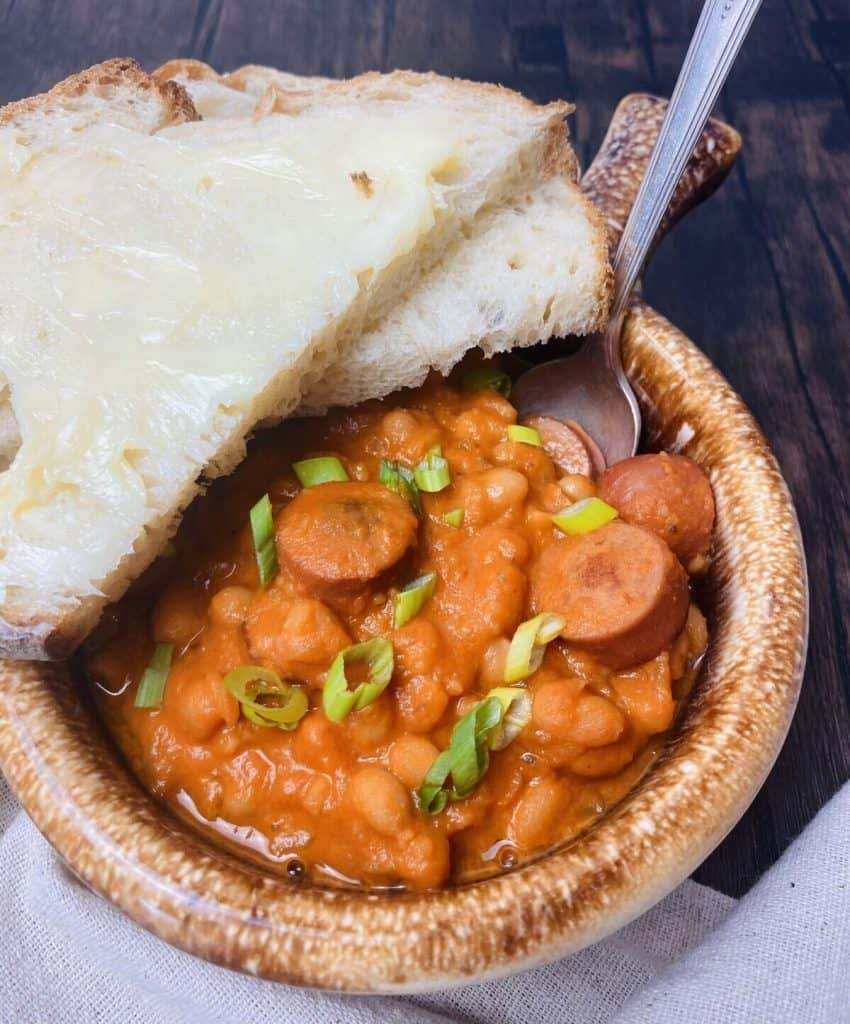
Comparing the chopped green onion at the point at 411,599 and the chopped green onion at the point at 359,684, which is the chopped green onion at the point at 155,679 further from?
the chopped green onion at the point at 411,599

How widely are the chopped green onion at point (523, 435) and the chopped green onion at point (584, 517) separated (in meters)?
0.22

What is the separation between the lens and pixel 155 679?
1.99 m

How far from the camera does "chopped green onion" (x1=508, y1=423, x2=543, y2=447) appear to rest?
87.2 inches

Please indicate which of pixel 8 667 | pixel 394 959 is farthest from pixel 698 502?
pixel 8 667

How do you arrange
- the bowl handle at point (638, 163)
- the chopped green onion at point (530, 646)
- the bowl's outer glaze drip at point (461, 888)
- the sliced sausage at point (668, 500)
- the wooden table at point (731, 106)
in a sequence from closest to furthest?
the bowl's outer glaze drip at point (461, 888), the chopped green onion at point (530, 646), the sliced sausage at point (668, 500), the bowl handle at point (638, 163), the wooden table at point (731, 106)

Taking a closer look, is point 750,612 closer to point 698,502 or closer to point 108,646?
point 698,502

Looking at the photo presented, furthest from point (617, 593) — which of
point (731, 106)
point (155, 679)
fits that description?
point (731, 106)

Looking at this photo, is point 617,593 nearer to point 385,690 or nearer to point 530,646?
point 530,646

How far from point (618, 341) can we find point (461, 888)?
1.36 metres

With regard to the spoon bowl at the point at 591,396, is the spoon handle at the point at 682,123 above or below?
above

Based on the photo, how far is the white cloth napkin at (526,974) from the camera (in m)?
1.77

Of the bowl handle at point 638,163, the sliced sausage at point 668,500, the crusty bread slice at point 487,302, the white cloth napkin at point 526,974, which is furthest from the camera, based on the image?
the bowl handle at point 638,163

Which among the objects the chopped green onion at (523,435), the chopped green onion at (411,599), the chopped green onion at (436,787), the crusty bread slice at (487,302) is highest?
the crusty bread slice at (487,302)

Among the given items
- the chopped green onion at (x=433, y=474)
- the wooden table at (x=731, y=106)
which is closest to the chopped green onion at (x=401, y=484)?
the chopped green onion at (x=433, y=474)
